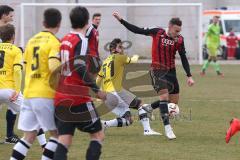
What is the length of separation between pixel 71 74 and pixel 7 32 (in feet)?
9.90

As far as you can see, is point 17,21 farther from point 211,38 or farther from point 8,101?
point 8,101

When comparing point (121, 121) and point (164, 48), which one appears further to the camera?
point (164, 48)

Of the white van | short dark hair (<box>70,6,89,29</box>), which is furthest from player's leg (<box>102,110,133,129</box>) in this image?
the white van

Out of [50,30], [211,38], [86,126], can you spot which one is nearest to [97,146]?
[86,126]

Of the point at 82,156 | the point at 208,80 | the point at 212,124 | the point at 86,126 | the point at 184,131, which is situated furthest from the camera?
the point at 208,80

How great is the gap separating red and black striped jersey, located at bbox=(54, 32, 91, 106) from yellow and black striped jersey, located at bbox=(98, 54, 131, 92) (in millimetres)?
4458

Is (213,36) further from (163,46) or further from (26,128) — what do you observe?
(26,128)

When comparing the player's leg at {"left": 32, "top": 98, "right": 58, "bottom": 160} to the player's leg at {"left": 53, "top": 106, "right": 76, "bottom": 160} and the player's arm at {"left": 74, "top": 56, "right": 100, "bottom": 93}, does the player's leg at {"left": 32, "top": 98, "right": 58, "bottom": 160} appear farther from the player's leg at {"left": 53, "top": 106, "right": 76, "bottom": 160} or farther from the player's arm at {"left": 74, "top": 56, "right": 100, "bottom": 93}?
the player's arm at {"left": 74, "top": 56, "right": 100, "bottom": 93}

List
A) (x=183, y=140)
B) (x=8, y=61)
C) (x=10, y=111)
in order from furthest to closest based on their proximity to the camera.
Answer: (x=183, y=140) → (x=10, y=111) → (x=8, y=61)

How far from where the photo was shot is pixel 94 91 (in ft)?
27.3

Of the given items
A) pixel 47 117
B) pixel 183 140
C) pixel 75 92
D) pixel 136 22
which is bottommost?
pixel 183 140

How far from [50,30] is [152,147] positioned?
3.55 metres

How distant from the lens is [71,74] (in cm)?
823

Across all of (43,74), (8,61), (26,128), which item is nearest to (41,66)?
(43,74)
